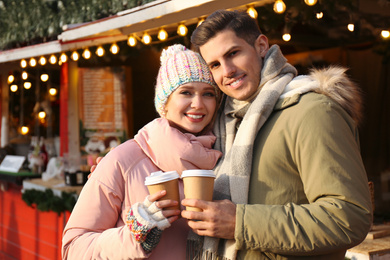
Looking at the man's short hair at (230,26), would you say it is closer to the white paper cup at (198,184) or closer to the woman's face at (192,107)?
the woman's face at (192,107)

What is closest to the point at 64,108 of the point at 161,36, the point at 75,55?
the point at 75,55

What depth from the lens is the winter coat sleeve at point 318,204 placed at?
170cm

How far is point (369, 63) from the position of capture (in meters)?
7.57

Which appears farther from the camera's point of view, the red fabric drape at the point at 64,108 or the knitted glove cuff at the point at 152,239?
the red fabric drape at the point at 64,108

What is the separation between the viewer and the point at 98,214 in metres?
2.12

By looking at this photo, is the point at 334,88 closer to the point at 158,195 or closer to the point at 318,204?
the point at 318,204

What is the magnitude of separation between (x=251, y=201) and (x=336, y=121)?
46 cm

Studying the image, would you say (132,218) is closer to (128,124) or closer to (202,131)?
(202,131)

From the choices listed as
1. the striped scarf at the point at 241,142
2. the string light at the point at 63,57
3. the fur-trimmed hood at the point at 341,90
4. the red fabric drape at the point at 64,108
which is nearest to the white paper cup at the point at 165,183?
the striped scarf at the point at 241,142

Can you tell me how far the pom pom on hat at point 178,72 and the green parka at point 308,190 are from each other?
510mm

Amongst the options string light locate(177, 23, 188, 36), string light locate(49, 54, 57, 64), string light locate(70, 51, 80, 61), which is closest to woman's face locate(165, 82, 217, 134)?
string light locate(177, 23, 188, 36)

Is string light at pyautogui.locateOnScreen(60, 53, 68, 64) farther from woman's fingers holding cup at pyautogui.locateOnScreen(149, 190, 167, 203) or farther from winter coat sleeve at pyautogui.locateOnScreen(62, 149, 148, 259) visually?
woman's fingers holding cup at pyautogui.locateOnScreen(149, 190, 167, 203)

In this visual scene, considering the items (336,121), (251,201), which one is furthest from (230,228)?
(336,121)

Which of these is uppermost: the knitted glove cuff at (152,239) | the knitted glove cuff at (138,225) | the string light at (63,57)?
the string light at (63,57)
